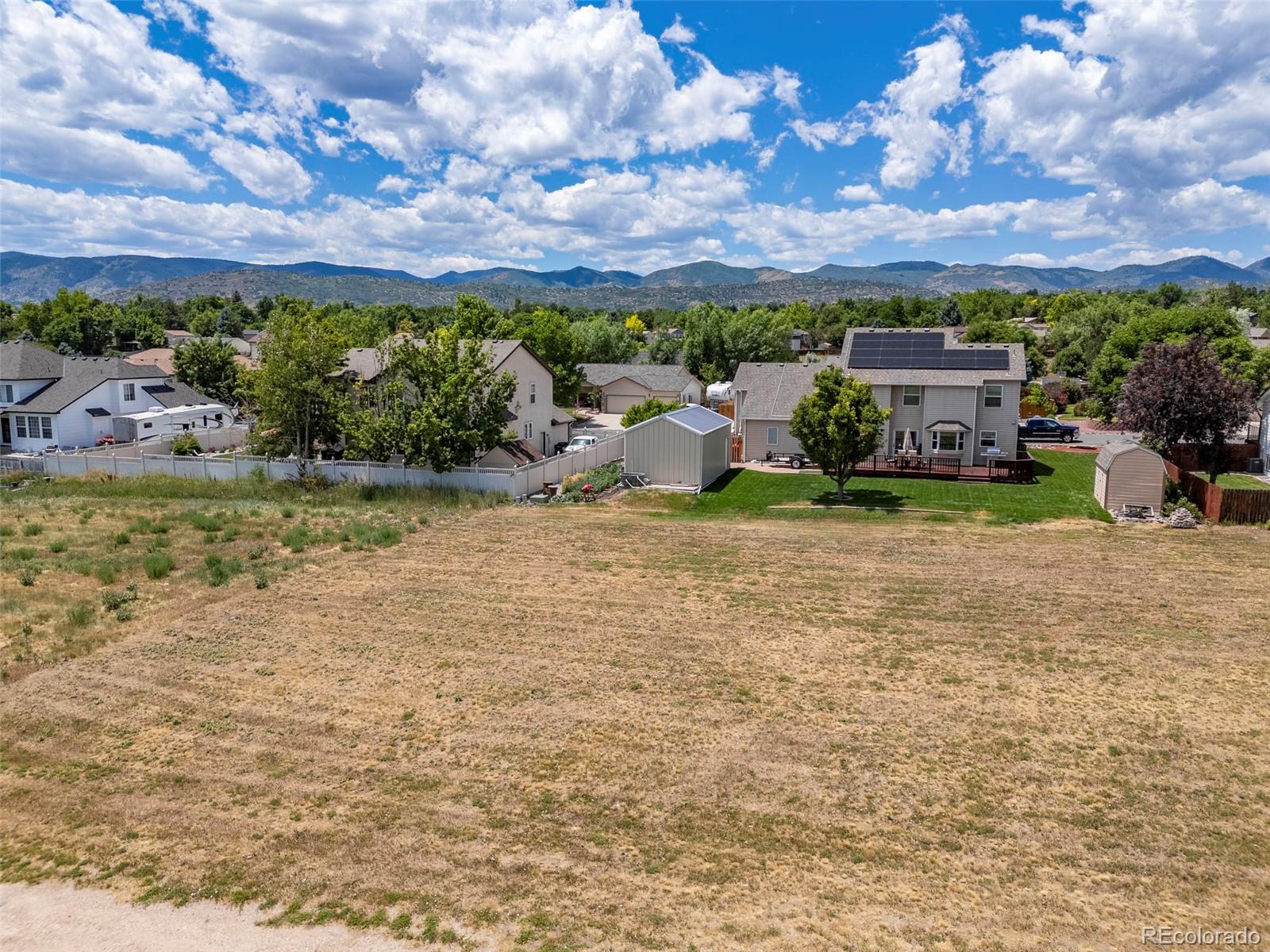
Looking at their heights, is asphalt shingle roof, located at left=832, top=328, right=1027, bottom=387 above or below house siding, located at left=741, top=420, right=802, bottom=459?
above

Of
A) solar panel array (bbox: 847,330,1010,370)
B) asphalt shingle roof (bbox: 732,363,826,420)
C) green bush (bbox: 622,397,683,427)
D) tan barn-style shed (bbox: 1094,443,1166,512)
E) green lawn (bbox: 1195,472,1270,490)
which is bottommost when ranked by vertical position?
green lawn (bbox: 1195,472,1270,490)

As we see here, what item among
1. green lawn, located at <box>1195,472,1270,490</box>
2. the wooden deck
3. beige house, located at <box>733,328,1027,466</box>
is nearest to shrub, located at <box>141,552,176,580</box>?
beige house, located at <box>733,328,1027,466</box>

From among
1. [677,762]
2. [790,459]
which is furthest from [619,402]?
[677,762]

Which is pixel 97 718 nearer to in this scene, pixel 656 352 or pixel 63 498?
pixel 63 498

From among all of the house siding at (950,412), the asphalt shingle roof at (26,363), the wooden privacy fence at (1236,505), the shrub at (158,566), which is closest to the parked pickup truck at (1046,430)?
the house siding at (950,412)

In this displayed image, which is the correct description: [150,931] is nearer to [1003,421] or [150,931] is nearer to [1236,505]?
[1236,505]

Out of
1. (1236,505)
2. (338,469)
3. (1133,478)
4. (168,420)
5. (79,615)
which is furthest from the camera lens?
(168,420)

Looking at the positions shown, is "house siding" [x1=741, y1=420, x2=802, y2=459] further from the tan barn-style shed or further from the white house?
the white house
